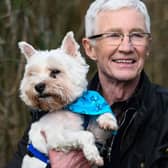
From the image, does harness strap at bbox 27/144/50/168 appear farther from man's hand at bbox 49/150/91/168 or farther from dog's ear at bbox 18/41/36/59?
dog's ear at bbox 18/41/36/59

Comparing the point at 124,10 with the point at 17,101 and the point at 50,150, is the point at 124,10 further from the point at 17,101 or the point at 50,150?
the point at 17,101

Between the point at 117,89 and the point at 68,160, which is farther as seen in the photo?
the point at 117,89

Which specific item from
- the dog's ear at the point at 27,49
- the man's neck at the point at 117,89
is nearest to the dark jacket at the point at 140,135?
the man's neck at the point at 117,89

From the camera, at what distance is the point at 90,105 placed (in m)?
4.30

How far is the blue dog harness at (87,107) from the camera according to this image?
14.1 ft

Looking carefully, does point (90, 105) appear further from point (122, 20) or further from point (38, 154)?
point (122, 20)

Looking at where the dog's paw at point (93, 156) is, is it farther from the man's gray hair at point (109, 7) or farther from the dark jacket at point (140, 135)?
the man's gray hair at point (109, 7)

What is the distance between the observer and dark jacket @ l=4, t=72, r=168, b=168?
442 cm

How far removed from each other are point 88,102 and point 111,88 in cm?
38

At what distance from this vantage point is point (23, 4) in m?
6.82

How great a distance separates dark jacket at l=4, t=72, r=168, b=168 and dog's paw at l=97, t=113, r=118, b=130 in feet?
0.75

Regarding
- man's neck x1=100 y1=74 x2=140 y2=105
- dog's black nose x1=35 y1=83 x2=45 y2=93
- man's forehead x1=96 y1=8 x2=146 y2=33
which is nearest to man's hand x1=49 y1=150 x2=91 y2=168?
dog's black nose x1=35 y1=83 x2=45 y2=93

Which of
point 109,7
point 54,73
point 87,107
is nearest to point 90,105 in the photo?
point 87,107

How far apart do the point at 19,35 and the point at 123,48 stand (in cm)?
275
